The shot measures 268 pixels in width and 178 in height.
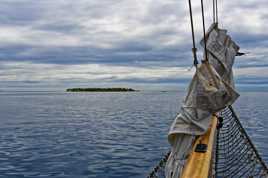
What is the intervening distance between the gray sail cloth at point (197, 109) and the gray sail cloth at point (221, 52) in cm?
215

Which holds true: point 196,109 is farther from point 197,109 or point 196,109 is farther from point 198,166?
point 198,166

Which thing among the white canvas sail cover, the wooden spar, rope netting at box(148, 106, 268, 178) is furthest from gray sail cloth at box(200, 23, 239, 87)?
the wooden spar

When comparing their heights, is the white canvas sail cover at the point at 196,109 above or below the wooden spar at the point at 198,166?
above

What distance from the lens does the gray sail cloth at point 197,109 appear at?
554 centimetres

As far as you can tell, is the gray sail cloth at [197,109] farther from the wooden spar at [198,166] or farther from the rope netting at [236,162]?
the rope netting at [236,162]

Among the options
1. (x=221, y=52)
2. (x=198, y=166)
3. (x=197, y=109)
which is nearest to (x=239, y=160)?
(x=221, y=52)

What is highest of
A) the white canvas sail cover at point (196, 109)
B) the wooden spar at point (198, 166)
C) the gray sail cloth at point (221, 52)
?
the gray sail cloth at point (221, 52)

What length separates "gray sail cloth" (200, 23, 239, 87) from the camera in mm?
8203

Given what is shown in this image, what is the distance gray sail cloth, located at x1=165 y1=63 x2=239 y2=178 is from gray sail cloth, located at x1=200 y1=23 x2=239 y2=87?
2147 millimetres

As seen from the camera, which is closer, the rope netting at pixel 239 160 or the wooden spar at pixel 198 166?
the wooden spar at pixel 198 166

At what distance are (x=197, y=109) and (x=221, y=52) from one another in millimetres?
Result: 3395

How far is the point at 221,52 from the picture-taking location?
8594 mm

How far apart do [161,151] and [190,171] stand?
15053 millimetres

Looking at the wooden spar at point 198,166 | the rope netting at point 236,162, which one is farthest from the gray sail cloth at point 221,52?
the wooden spar at point 198,166
